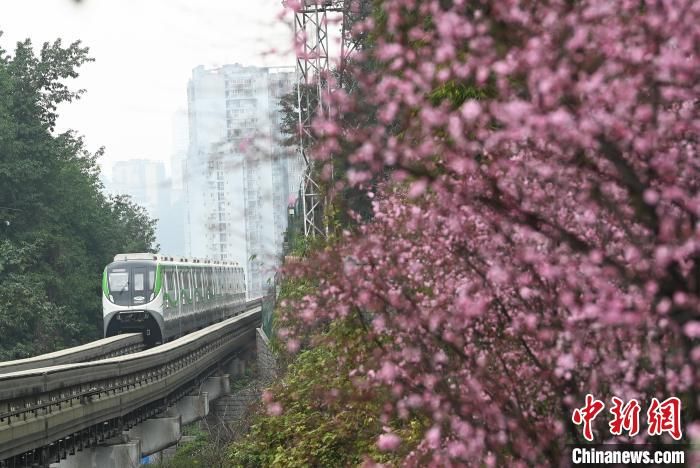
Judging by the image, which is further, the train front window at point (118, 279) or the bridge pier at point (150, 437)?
the train front window at point (118, 279)

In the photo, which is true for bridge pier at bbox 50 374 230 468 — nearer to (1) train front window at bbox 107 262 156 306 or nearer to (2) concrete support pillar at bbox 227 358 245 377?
(1) train front window at bbox 107 262 156 306

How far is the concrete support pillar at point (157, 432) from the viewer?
24453 millimetres

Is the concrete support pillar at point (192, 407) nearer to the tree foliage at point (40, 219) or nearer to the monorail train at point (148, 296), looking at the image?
the monorail train at point (148, 296)

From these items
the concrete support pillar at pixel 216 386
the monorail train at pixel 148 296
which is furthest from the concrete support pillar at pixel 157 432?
the concrete support pillar at pixel 216 386

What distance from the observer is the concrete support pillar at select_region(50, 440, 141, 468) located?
62.1 ft

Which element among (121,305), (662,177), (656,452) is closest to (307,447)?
(656,452)

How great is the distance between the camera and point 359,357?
7551 millimetres

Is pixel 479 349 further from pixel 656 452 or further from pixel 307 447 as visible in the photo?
pixel 307 447

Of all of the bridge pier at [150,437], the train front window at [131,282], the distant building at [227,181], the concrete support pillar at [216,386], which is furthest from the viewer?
the distant building at [227,181]

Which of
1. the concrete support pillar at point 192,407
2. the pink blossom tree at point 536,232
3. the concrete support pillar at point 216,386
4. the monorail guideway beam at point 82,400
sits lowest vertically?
the concrete support pillar at point 216,386

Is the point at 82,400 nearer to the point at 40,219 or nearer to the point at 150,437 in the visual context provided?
the point at 150,437

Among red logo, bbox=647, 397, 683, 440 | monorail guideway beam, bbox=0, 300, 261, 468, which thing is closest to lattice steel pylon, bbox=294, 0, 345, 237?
red logo, bbox=647, 397, 683, 440

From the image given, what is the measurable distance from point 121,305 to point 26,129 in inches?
630

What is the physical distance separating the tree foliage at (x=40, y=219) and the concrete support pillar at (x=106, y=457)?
19057mm
